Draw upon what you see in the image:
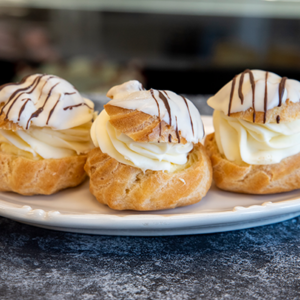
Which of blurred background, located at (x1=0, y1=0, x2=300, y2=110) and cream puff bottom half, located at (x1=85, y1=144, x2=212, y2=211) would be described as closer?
cream puff bottom half, located at (x1=85, y1=144, x2=212, y2=211)

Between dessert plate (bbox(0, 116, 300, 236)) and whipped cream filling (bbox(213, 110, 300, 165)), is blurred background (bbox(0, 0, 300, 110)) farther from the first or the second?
dessert plate (bbox(0, 116, 300, 236))

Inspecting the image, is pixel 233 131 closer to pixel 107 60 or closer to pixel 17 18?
pixel 107 60

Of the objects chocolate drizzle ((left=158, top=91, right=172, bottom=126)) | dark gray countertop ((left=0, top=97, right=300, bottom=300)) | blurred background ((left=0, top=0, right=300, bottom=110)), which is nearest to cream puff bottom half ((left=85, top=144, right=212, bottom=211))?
dark gray countertop ((left=0, top=97, right=300, bottom=300))

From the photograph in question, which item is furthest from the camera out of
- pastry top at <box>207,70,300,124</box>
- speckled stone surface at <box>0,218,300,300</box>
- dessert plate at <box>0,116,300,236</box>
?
pastry top at <box>207,70,300,124</box>

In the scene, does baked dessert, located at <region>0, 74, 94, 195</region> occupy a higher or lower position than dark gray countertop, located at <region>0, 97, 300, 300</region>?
higher

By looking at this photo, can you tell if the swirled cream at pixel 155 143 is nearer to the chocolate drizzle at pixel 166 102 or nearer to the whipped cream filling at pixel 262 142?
the chocolate drizzle at pixel 166 102

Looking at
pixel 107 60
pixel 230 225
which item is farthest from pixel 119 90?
pixel 107 60

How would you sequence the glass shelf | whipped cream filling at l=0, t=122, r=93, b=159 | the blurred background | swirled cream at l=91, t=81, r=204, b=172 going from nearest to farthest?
swirled cream at l=91, t=81, r=204, b=172 < whipped cream filling at l=0, t=122, r=93, b=159 < the glass shelf < the blurred background

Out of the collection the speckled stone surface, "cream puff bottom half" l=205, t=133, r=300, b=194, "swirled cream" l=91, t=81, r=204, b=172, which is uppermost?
"swirled cream" l=91, t=81, r=204, b=172
